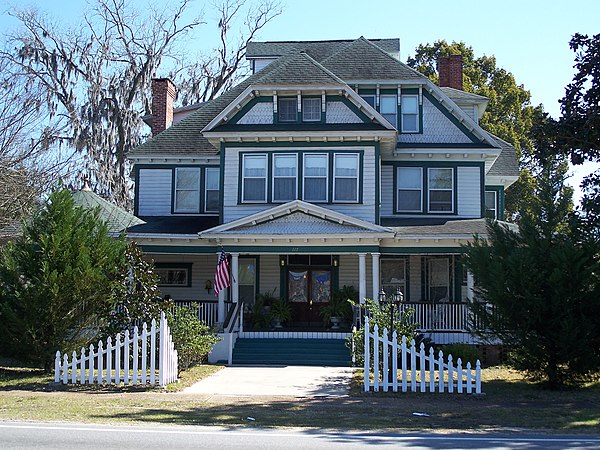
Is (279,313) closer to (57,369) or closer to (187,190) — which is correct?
(187,190)

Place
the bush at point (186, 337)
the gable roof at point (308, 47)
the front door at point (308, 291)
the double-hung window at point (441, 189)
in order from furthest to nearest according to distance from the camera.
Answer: the gable roof at point (308, 47)
the double-hung window at point (441, 189)
the front door at point (308, 291)
the bush at point (186, 337)

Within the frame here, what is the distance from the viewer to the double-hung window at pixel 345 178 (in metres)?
24.6

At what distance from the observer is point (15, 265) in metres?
18.0

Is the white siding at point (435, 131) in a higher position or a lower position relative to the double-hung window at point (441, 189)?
higher

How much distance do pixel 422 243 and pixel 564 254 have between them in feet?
27.5

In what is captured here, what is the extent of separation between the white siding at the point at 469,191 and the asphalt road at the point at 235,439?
15820 millimetres

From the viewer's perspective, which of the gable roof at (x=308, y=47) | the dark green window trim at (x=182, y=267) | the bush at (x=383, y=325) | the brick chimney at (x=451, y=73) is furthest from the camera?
the gable roof at (x=308, y=47)

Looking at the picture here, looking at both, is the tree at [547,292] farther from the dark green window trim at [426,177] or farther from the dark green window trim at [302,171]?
the dark green window trim at [426,177]

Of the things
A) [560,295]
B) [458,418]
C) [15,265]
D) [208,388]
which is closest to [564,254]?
[560,295]

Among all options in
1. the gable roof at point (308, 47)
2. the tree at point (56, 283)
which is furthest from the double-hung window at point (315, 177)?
the gable roof at point (308, 47)

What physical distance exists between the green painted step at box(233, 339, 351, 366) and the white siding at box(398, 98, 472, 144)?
814 cm

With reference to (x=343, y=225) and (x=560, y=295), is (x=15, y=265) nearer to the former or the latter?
(x=343, y=225)

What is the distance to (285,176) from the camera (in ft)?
81.8

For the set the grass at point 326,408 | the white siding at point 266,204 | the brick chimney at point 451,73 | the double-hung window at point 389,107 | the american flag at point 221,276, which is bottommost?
the grass at point 326,408
